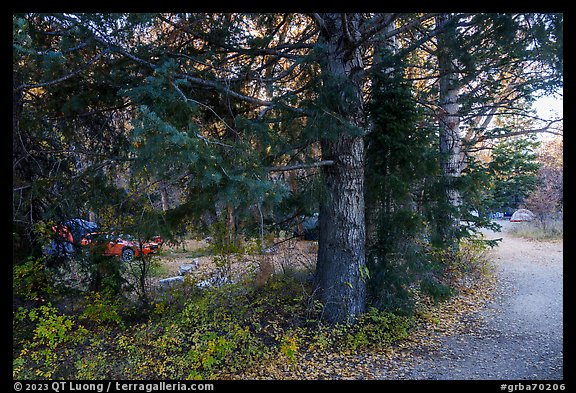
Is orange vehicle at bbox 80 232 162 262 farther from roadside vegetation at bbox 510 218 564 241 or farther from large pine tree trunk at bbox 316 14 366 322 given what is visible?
roadside vegetation at bbox 510 218 564 241

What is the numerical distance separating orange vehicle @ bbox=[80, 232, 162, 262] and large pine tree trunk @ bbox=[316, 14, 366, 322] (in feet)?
8.99

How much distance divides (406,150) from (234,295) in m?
3.49

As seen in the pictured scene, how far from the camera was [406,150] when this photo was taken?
5164 millimetres

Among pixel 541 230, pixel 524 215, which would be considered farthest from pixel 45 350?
pixel 524 215

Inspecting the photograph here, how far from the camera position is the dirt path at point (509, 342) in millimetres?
4039

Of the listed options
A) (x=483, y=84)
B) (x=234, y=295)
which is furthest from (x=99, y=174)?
(x=483, y=84)

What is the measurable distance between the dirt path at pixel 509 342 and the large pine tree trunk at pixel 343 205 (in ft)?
4.13

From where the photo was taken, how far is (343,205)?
5.16 metres

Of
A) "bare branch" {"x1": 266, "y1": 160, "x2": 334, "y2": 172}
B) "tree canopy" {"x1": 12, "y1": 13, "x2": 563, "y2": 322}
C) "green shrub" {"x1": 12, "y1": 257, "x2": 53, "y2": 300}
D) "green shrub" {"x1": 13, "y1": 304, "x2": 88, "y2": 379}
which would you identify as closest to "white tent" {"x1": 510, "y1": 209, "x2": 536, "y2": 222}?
"tree canopy" {"x1": 12, "y1": 13, "x2": 563, "y2": 322}

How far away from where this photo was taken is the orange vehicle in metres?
5.11

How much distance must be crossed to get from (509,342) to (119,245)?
6168 mm

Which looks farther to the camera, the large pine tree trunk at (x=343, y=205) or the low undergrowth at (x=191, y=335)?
the large pine tree trunk at (x=343, y=205)

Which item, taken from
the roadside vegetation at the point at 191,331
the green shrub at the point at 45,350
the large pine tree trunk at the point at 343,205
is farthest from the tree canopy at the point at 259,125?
the green shrub at the point at 45,350

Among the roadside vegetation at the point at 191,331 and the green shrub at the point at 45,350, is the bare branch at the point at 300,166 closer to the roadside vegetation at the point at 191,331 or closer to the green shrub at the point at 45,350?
the roadside vegetation at the point at 191,331
